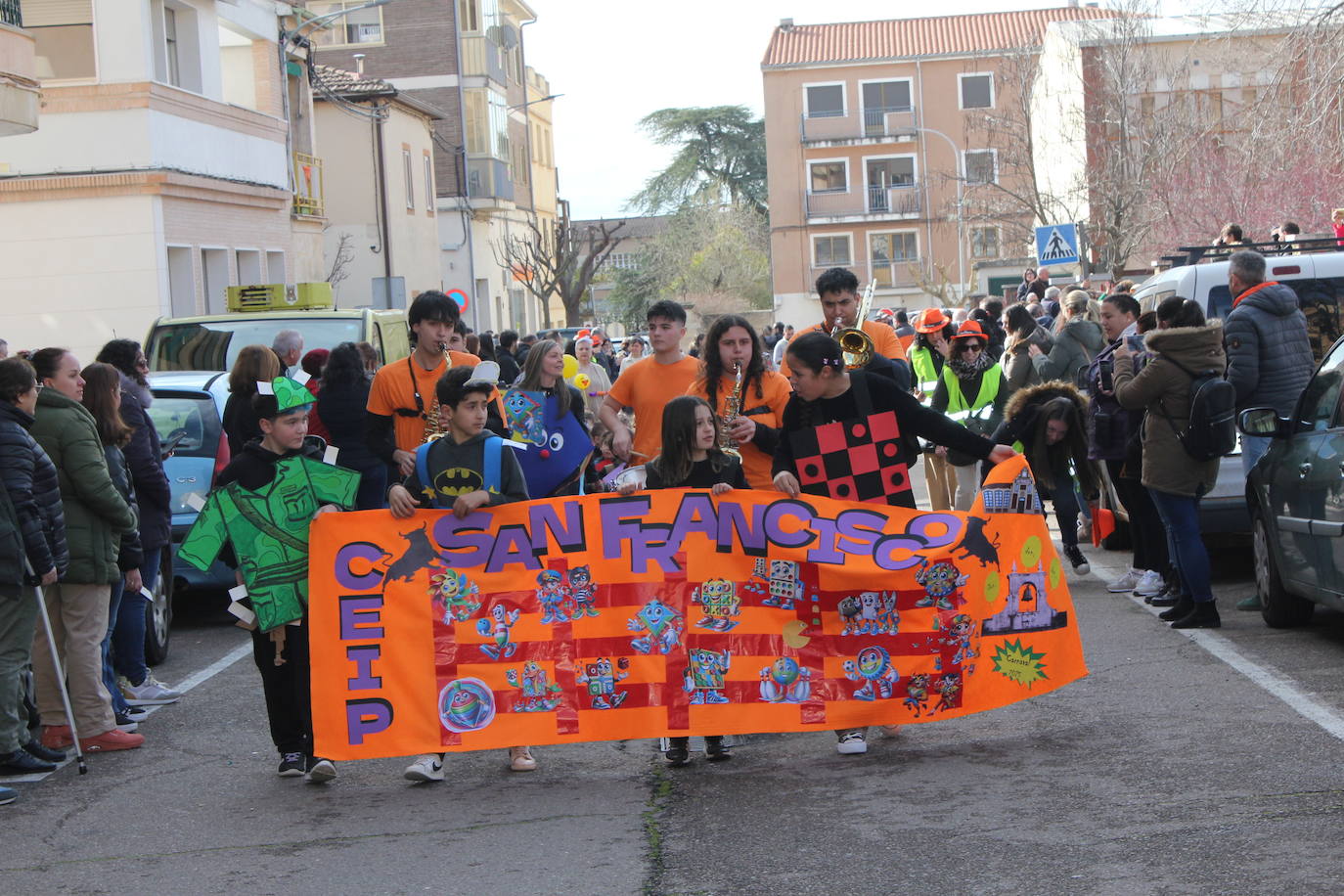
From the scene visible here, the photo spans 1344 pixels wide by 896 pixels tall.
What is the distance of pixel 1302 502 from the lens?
8922 millimetres

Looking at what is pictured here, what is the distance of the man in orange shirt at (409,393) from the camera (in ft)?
28.9

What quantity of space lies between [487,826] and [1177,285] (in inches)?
290

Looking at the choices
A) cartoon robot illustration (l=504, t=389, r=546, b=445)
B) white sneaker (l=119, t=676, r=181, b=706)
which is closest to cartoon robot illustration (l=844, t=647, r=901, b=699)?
cartoon robot illustration (l=504, t=389, r=546, b=445)

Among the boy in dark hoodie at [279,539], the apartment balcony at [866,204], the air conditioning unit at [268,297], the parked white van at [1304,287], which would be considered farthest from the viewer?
the apartment balcony at [866,204]

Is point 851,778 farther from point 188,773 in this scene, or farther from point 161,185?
point 161,185

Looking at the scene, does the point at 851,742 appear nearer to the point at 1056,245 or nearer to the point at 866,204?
the point at 1056,245

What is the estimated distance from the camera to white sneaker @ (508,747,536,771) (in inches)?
287

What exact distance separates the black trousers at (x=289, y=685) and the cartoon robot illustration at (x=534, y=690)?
3.07 feet

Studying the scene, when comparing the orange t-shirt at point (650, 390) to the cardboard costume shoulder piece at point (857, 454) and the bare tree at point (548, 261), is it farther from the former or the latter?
the bare tree at point (548, 261)

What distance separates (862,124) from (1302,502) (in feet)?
217

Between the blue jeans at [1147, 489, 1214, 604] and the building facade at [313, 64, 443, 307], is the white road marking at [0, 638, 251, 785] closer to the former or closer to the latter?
the blue jeans at [1147, 489, 1214, 604]

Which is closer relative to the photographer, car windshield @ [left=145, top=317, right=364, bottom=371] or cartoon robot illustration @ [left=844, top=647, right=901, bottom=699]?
cartoon robot illustration @ [left=844, top=647, right=901, bottom=699]

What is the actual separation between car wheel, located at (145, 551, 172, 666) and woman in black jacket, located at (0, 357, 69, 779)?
8.03ft

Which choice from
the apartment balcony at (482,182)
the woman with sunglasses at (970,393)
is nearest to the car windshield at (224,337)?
the woman with sunglasses at (970,393)
